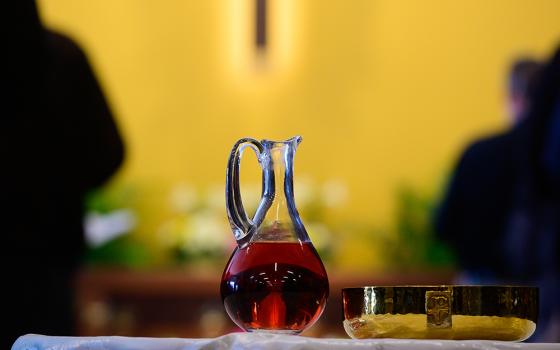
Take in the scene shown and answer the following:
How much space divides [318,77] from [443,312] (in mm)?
4729

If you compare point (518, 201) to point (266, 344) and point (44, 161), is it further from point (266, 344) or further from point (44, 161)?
point (266, 344)

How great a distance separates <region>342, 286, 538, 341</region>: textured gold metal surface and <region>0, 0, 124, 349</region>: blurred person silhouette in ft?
3.95

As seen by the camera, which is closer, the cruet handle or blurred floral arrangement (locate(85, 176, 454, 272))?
the cruet handle

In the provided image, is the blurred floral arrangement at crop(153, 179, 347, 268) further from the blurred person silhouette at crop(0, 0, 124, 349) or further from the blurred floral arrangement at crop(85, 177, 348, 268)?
the blurred person silhouette at crop(0, 0, 124, 349)

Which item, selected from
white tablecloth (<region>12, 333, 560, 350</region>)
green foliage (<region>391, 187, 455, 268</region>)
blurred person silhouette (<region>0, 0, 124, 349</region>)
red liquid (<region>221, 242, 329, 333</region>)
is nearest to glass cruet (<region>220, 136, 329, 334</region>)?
red liquid (<region>221, 242, 329, 333</region>)

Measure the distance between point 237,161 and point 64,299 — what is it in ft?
4.36

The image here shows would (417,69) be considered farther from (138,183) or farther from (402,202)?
(138,183)

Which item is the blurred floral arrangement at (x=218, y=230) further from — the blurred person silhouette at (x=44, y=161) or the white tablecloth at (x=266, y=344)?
the white tablecloth at (x=266, y=344)

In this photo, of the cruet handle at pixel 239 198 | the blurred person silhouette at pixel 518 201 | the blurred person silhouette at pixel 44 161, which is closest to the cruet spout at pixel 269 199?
the cruet handle at pixel 239 198

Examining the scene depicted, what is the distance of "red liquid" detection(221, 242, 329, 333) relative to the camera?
0.97 metres

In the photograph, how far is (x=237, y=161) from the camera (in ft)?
3.37

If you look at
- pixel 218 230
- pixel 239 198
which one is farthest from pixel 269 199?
pixel 218 230

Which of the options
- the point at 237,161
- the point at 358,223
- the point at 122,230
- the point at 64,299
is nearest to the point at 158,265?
the point at 122,230

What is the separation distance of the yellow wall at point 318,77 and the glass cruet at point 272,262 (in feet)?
14.6
